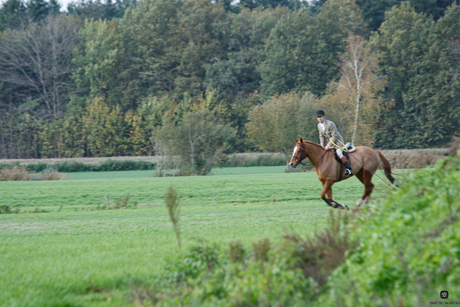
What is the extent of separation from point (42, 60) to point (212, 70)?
78.5 feet

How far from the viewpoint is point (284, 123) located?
41.8m

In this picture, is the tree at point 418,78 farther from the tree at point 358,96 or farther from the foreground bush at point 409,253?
the foreground bush at point 409,253

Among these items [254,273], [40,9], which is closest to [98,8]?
[40,9]

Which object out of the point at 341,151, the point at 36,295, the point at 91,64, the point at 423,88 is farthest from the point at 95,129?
the point at 36,295

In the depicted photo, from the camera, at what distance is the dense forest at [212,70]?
53.9m

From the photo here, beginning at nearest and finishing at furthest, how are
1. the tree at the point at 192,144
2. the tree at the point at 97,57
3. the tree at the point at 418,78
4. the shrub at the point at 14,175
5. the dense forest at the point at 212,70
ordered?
the shrub at the point at 14,175 → the tree at the point at 192,144 → the tree at the point at 418,78 → the dense forest at the point at 212,70 → the tree at the point at 97,57

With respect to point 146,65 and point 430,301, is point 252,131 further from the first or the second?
point 430,301

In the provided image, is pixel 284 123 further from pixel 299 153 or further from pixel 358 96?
pixel 299 153

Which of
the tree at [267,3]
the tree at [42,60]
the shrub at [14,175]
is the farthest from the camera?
the tree at [267,3]

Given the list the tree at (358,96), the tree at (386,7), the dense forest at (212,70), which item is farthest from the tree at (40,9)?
the tree at (386,7)

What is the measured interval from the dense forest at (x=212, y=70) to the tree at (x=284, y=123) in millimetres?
6423

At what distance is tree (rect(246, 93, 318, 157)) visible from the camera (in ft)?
135

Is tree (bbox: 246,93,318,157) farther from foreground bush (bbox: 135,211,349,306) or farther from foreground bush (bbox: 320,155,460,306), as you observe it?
foreground bush (bbox: 320,155,460,306)

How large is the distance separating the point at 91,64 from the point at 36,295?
60.0m
